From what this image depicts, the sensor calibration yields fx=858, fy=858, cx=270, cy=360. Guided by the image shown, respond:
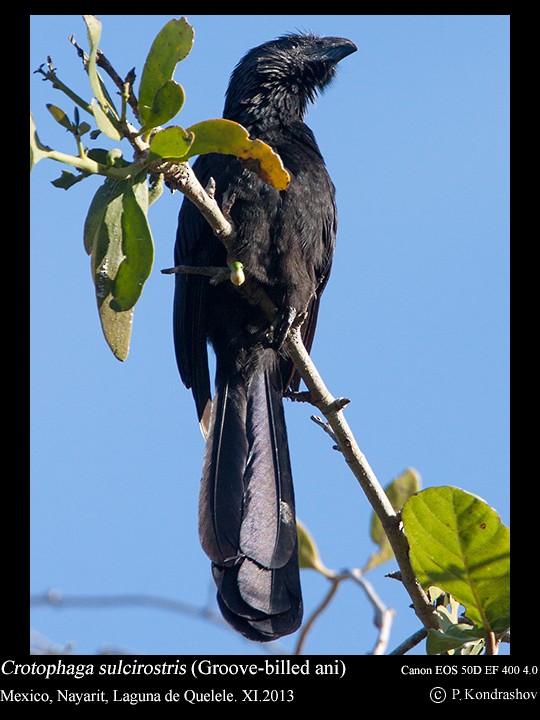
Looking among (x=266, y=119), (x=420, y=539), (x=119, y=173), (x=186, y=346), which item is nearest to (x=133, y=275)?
(x=119, y=173)

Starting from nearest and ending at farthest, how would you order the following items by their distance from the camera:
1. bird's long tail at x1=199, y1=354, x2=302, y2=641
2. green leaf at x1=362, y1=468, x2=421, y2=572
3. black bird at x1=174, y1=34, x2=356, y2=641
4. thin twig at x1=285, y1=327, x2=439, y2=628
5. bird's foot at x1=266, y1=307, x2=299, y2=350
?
1. thin twig at x1=285, y1=327, x2=439, y2=628
2. bird's long tail at x1=199, y1=354, x2=302, y2=641
3. black bird at x1=174, y1=34, x2=356, y2=641
4. green leaf at x1=362, y1=468, x2=421, y2=572
5. bird's foot at x1=266, y1=307, x2=299, y2=350

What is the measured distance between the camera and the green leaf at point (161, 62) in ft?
6.74

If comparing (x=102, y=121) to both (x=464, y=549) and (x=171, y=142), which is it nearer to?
(x=171, y=142)

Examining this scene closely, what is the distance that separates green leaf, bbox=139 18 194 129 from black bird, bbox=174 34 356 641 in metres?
0.79

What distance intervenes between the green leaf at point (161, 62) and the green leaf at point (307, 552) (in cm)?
162

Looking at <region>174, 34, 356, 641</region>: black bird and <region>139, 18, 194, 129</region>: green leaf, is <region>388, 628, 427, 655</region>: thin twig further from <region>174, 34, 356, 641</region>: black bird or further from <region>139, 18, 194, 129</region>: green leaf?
<region>139, 18, 194, 129</region>: green leaf

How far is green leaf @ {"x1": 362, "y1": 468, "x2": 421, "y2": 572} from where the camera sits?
9.99ft

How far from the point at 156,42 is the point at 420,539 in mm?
1433

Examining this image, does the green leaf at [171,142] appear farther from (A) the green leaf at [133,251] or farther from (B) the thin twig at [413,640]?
(B) the thin twig at [413,640]

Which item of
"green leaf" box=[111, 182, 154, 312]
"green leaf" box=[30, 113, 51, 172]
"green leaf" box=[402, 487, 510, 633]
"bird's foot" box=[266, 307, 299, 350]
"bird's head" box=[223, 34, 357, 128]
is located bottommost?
"green leaf" box=[402, 487, 510, 633]

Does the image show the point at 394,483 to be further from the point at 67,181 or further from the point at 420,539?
the point at 67,181

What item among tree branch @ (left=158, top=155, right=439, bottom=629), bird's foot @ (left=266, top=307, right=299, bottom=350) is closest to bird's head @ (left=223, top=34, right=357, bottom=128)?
bird's foot @ (left=266, top=307, right=299, bottom=350)

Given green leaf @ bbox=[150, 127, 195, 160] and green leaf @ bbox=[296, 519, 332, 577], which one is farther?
green leaf @ bbox=[296, 519, 332, 577]

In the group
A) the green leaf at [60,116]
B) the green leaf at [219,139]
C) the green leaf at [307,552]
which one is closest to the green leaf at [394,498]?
the green leaf at [307,552]
